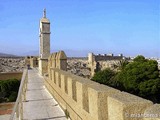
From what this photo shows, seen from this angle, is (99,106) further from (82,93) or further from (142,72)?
(142,72)

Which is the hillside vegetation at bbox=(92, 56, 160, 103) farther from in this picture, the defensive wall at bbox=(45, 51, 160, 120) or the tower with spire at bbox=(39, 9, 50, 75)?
the defensive wall at bbox=(45, 51, 160, 120)

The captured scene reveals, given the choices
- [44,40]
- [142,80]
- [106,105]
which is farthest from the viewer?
[142,80]

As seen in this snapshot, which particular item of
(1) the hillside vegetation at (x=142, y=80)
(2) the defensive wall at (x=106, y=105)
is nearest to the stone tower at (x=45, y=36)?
(1) the hillside vegetation at (x=142, y=80)

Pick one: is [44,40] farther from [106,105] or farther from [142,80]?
[106,105]

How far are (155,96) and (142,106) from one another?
2364 centimetres

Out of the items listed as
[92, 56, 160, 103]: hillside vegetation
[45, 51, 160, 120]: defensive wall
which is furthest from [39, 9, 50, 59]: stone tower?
[45, 51, 160, 120]: defensive wall

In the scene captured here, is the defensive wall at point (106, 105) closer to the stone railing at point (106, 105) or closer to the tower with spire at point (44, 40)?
the stone railing at point (106, 105)

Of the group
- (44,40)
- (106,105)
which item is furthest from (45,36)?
(106,105)

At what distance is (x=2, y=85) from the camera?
26.8m

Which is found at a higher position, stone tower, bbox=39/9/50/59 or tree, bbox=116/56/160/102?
stone tower, bbox=39/9/50/59

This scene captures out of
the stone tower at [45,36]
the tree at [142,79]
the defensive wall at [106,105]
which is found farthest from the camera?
the tree at [142,79]

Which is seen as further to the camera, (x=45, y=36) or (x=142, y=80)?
(x=142, y=80)

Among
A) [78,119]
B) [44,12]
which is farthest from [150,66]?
[78,119]

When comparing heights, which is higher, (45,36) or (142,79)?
(45,36)
